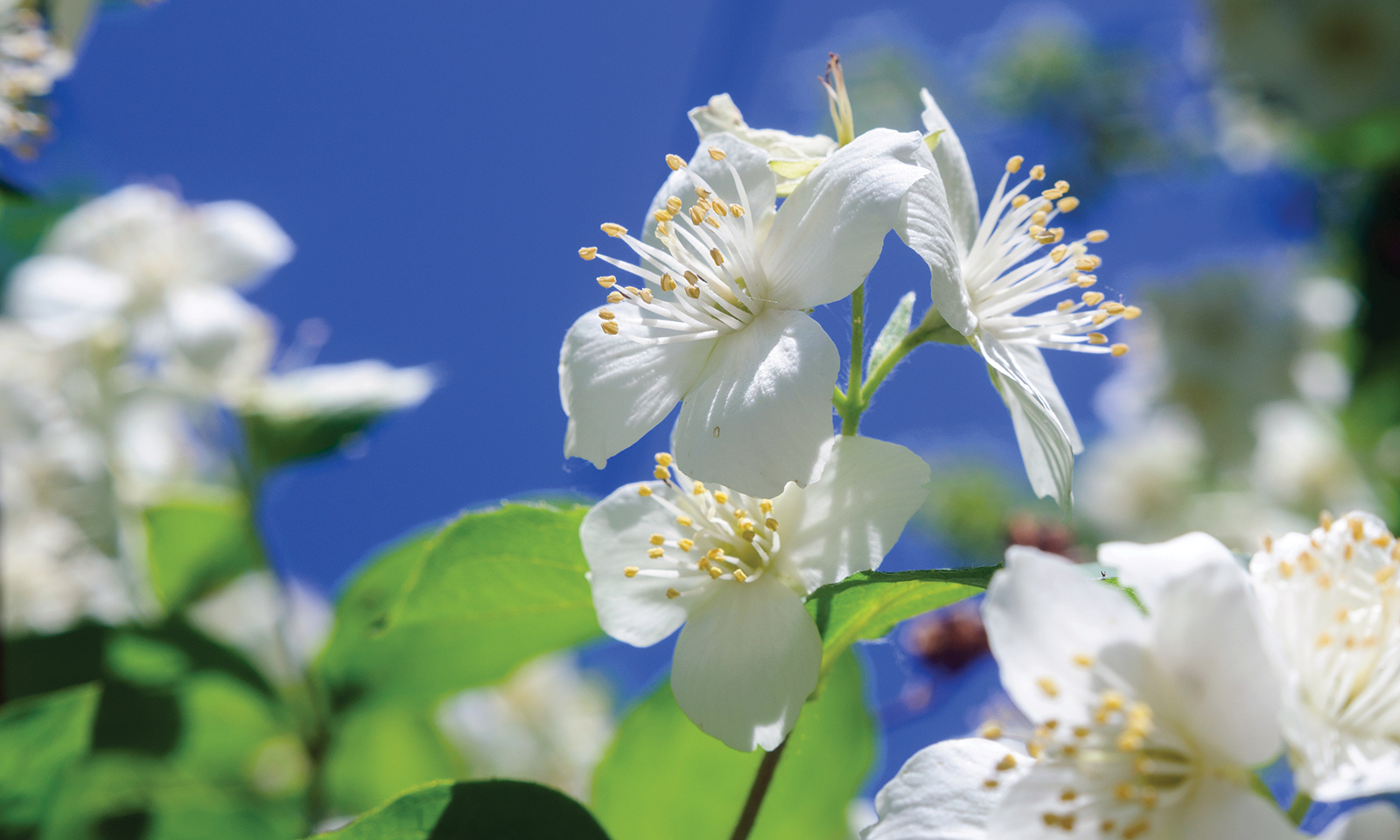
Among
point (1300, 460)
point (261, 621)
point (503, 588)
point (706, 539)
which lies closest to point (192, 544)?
point (261, 621)

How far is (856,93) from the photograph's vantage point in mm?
2453

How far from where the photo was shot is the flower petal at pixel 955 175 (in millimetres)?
582

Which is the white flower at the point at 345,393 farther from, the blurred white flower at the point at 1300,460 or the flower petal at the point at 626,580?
the blurred white flower at the point at 1300,460

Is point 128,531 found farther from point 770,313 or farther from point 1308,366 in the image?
point 1308,366

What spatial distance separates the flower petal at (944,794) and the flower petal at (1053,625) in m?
0.04

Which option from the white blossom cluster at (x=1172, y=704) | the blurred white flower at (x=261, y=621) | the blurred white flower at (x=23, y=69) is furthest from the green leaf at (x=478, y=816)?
the blurred white flower at (x=23, y=69)

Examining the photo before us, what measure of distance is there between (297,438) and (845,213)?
97 cm

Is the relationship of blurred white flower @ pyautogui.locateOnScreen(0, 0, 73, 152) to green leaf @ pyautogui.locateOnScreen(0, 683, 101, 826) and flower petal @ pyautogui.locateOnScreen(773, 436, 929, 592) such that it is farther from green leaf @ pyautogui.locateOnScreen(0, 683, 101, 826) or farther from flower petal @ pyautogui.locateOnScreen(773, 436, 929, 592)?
flower petal @ pyautogui.locateOnScreen(773, 436, 929, 592)

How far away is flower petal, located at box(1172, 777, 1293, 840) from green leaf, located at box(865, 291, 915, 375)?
27 cm

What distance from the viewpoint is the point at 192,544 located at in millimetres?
1354

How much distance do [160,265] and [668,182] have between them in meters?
1.08

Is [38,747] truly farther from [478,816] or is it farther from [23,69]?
[23,69]

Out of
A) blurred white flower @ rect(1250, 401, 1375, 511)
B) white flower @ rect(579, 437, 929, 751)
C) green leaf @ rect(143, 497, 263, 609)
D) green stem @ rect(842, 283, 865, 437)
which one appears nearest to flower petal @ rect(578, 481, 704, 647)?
white flower @ rect(579, 437, 929, 751)

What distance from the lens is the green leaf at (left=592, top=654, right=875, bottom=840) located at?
2.45ft
